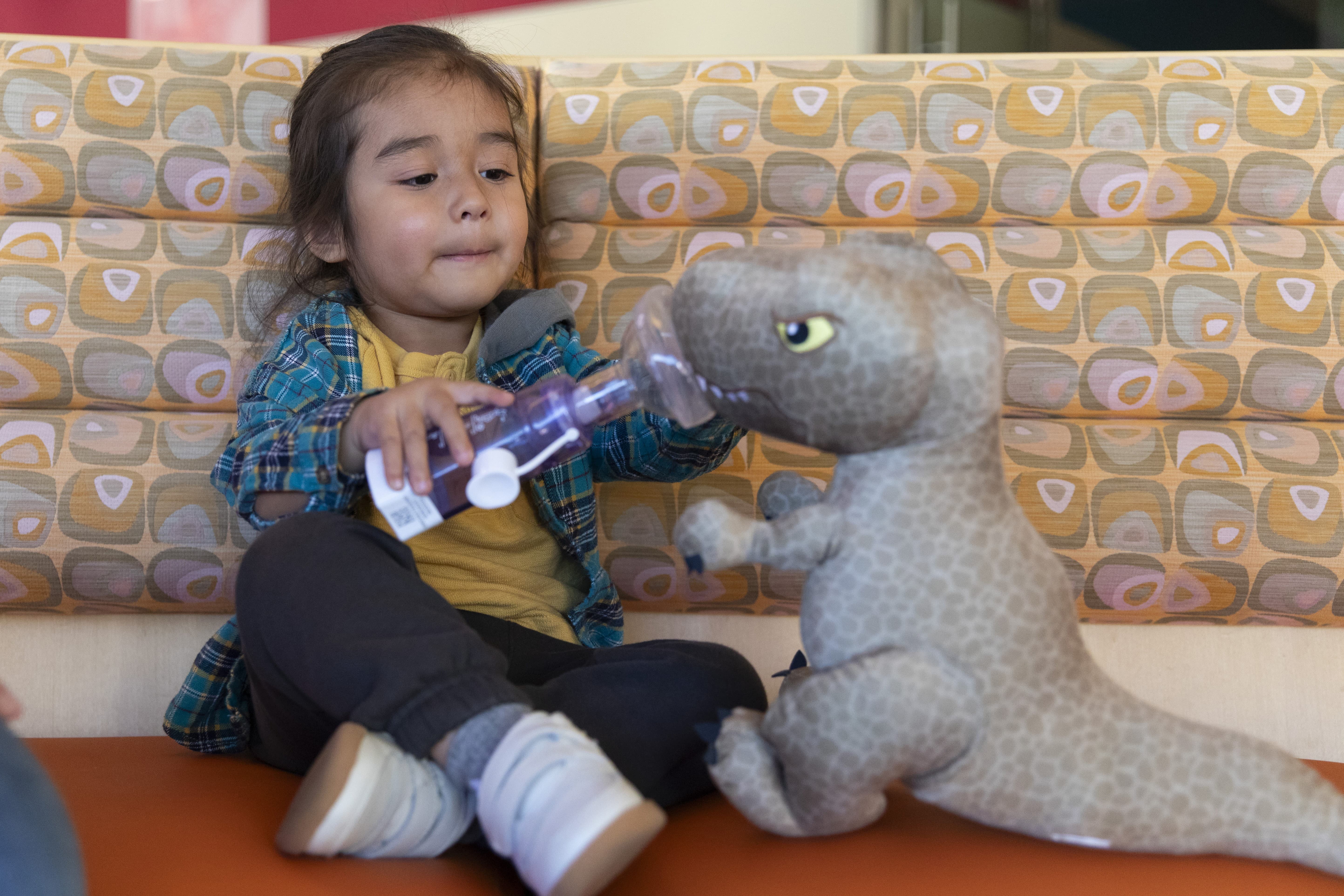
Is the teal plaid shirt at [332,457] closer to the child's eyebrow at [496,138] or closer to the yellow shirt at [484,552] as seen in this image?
the yellow shirt at [484,552]

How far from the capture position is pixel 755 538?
0.58 meters

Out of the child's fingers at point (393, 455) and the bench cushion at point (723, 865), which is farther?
the child's fingers at point (393, 455)

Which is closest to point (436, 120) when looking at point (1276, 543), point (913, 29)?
point (1276, 543)

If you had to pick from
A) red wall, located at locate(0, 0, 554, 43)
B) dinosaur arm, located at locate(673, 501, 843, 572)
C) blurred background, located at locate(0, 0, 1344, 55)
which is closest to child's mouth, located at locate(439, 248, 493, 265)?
dinosaur arm, located at locate(673, 501, 843, 572)

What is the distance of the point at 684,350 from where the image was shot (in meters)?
0.62

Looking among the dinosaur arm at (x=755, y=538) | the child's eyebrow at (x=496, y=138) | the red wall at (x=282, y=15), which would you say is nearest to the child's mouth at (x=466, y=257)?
the child's eyebrow at (x=496, y=138)

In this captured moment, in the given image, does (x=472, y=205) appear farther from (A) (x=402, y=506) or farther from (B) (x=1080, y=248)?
(B) (x=1080, y=248)

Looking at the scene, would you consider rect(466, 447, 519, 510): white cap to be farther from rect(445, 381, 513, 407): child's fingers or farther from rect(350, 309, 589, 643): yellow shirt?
rect(350, 309, 589, 643): yellow shirt

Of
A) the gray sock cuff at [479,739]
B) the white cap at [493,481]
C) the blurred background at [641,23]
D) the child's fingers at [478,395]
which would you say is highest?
the blurred background at [641,23]

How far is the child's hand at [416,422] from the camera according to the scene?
676 mm

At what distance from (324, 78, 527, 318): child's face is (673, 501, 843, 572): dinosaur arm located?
1.48 ft

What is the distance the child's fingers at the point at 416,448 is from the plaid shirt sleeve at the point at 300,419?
7cm

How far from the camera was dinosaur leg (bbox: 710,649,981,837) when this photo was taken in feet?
1.77

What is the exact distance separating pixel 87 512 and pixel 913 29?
1.82m
